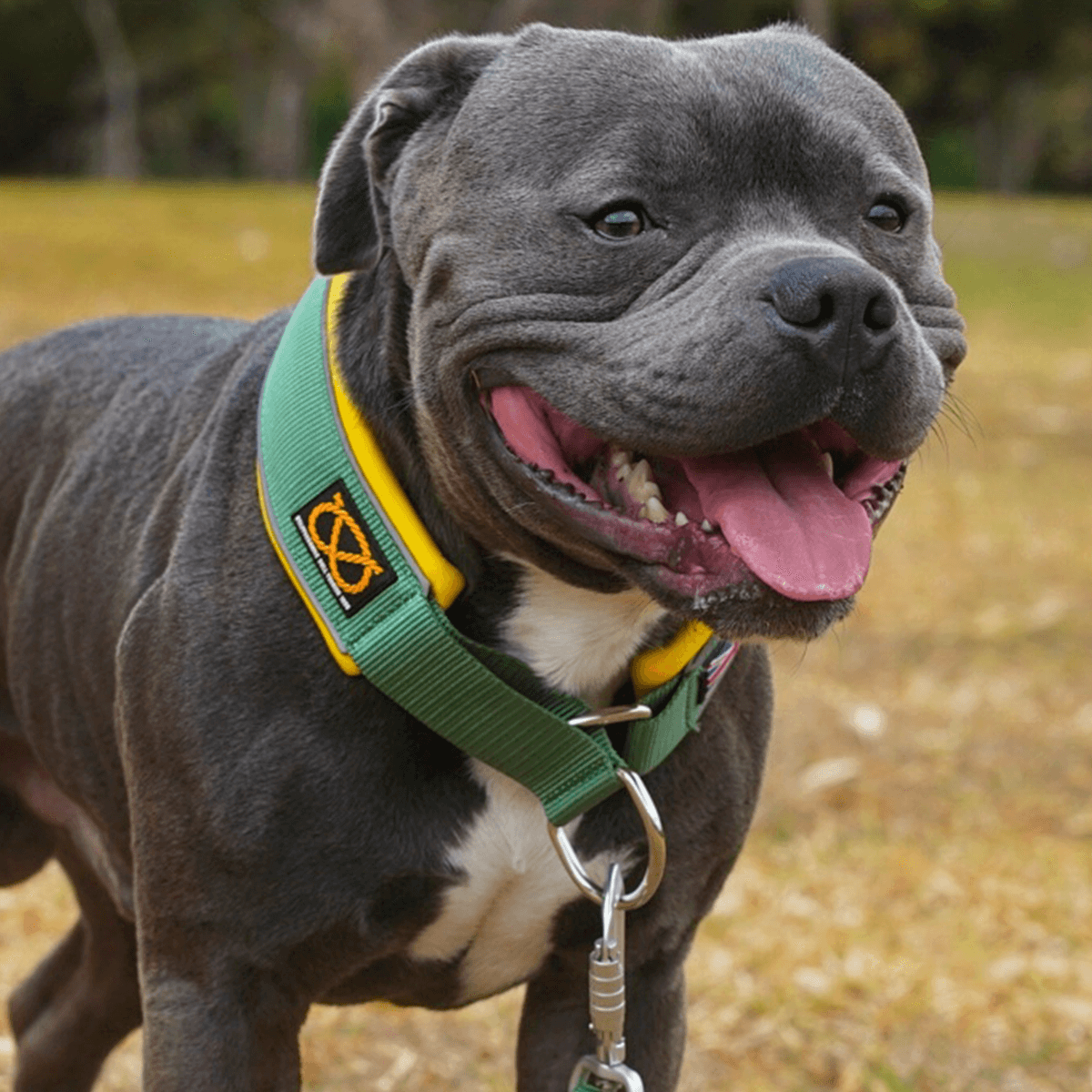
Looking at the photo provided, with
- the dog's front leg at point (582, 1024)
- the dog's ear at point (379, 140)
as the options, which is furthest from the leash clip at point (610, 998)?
the dog's ear at point (379, 140)

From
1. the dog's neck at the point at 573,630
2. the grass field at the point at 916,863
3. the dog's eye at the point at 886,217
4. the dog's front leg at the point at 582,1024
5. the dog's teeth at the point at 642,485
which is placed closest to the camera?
the dog's teeth at the point at 642,485

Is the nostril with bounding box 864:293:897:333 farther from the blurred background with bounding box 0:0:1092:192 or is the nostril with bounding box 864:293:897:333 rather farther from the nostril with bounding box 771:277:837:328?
the blurred background with bounding box 0:0:1092:192

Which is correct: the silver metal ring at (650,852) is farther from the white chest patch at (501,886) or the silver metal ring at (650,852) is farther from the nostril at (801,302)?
the nostril at (801,302)

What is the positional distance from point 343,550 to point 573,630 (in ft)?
1.21

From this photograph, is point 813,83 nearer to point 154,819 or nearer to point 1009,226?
point 154,819

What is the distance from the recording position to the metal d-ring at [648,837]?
2590mm

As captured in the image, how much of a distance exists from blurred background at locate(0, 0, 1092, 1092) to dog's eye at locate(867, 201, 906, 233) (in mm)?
294

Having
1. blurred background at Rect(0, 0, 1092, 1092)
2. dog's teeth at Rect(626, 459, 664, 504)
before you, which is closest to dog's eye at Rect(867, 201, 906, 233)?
blurred background at Rect(0, 0, 1092, 1092)

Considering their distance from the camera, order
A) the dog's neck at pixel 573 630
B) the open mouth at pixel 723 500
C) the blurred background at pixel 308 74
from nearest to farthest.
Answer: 1. the open mouth at pixel 723 500
2. the dog's neck at pixel 573 630
3. the blurred background at pixel 308 74

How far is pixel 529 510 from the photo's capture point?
8.02 feet

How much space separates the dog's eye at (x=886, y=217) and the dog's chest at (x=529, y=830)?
0.62 metres

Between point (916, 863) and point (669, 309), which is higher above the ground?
point (669, 309)

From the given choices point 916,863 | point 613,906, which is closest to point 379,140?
point 613,906

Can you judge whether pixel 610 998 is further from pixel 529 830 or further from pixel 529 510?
pixel 529 510
